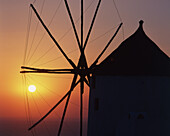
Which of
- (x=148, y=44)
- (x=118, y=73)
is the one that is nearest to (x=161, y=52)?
(x=148, y=44)

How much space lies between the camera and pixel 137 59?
3472 cm

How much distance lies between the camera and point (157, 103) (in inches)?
1334

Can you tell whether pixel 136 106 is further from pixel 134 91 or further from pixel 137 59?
pixel 137 59

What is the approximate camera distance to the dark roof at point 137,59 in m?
34.1

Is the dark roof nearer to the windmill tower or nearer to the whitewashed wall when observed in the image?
the windmill tower

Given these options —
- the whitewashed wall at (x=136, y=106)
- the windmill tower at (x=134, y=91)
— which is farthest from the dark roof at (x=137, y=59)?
the whitewashed wall at (x=136, y=106)

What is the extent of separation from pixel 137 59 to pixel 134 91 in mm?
2311

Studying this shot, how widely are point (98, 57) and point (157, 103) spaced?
20.9 ft

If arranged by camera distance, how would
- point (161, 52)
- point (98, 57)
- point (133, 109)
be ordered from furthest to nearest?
point (98, 57)
point (161, 52)
point (133, 109)

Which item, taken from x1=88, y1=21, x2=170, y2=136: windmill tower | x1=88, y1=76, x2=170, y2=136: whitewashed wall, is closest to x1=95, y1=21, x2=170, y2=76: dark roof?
x1=88, y1=21, x2=170, y2=136: windmill tower

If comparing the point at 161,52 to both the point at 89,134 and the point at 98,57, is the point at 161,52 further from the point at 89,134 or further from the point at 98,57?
the point at 89,134

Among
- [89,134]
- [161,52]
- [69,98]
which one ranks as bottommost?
[89,134]

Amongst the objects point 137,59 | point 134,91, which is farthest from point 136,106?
point 137,59

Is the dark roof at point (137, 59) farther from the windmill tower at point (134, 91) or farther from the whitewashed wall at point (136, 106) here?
the whitewashed wall at point (136, 106)
